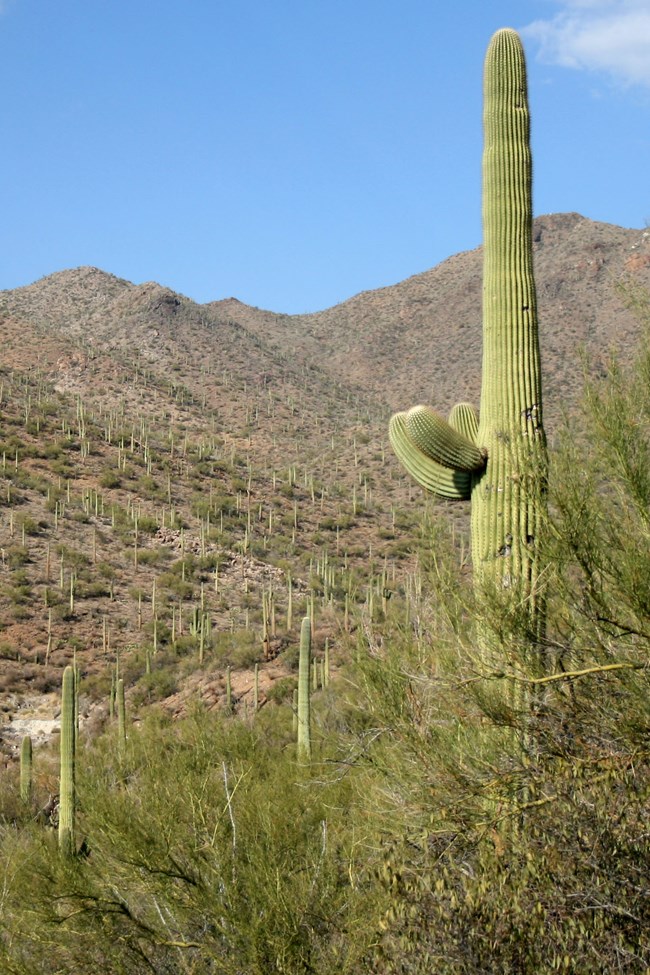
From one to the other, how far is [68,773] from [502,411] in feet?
27.1

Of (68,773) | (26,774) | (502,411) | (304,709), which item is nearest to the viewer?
(502,411)

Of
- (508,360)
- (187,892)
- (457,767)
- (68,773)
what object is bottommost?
(68,773)

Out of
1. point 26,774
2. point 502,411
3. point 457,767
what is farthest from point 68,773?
point 457,767

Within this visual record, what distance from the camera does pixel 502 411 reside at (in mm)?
7695

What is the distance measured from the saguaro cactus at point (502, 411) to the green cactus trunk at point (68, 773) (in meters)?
4.95

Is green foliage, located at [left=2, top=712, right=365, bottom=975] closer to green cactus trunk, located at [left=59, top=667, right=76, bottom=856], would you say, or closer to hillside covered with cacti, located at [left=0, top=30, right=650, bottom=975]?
hillside covered with cacti, located at [left=0, top=30, right=650, bottom=975]

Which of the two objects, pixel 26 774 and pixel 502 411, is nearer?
pixel 502 411

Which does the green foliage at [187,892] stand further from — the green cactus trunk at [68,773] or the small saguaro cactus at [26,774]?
the small saguaro cactus at [26,774]

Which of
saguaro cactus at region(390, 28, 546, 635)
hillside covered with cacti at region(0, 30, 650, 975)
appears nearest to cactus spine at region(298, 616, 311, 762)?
hillside covered with cacti at region(0, 30, 650, 975)

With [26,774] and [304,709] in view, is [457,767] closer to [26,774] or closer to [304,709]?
[304,709]

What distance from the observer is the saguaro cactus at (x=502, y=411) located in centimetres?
712

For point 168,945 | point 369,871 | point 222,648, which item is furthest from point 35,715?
point 369,871

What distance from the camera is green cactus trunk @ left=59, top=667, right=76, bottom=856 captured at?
11126 mm

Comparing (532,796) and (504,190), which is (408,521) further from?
(532,796)
